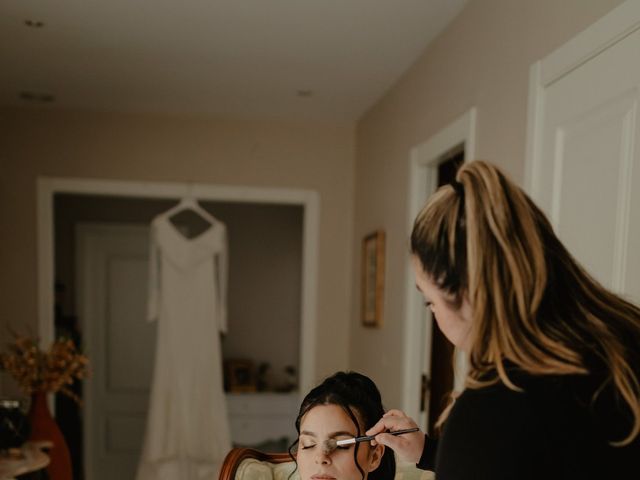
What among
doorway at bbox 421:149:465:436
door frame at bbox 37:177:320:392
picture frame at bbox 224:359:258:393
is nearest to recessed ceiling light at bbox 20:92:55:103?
door frame at bbox 37:177:320:392

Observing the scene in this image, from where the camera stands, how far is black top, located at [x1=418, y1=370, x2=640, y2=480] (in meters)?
0.69

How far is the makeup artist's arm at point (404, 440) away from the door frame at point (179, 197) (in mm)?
2816

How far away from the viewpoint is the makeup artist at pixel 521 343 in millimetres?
694

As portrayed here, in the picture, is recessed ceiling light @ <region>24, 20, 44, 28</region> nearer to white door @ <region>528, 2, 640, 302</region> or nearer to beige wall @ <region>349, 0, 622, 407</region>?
beige wall @ <region>349, 0, 622, 407</region>

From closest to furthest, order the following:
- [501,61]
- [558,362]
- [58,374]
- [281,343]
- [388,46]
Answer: [558,362], [501,61], [388,46], [58,374], [281,343]

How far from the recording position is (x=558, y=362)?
0.70 m

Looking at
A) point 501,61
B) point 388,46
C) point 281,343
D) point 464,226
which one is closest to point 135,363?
point 281,343

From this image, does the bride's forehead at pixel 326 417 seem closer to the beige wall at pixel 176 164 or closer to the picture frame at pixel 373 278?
the picture frame at pixel 373 278

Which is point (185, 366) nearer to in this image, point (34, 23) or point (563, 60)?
point (34, 23)

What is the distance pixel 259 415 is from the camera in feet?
15.5

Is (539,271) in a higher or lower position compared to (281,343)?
higher

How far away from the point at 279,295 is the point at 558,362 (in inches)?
183

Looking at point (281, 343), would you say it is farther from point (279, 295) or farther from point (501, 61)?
point (501, 61)

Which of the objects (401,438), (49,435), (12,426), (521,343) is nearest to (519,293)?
(521,343)
